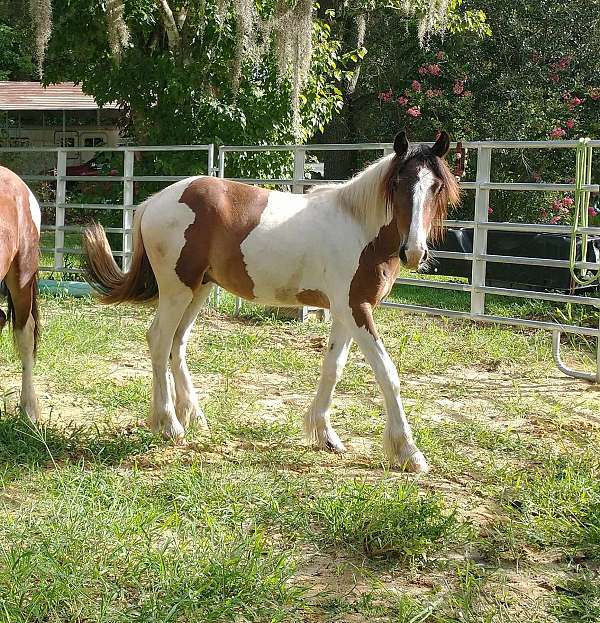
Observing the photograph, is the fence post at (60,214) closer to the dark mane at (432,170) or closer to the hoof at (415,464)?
the dark mane at (432,170)

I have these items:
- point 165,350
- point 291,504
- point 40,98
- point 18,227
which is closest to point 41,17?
point 18,227

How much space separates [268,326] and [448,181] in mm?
4158

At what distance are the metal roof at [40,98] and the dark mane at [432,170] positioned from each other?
720 inches

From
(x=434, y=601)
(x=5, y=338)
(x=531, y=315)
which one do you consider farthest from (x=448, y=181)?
(x=531, y=315)

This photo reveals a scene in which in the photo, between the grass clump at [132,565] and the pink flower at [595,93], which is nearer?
the grass clump at [132,565]

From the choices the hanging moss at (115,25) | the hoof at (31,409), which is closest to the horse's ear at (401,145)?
the hoof at (31,409)

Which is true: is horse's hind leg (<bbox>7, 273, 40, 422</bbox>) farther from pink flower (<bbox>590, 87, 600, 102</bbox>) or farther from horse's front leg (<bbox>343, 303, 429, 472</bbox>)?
pink flower (<bbox>590, 87, 600, 102</bbox>)

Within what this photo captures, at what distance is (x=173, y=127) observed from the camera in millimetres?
10906

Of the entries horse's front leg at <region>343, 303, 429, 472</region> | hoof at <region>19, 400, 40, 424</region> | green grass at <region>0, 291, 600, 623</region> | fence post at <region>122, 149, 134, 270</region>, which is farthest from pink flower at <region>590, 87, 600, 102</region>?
hoof at <region>19, 400, 40, 424</region>

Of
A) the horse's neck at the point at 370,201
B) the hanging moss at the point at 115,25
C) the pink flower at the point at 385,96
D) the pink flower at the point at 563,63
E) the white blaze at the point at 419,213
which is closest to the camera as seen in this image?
the white blaze at the point at 419,213

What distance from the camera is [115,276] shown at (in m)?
4.85

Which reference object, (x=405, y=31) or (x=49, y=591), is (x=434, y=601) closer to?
(x=49, y=591)

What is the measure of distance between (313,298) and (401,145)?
3.19ft

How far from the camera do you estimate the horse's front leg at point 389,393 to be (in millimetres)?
4152
